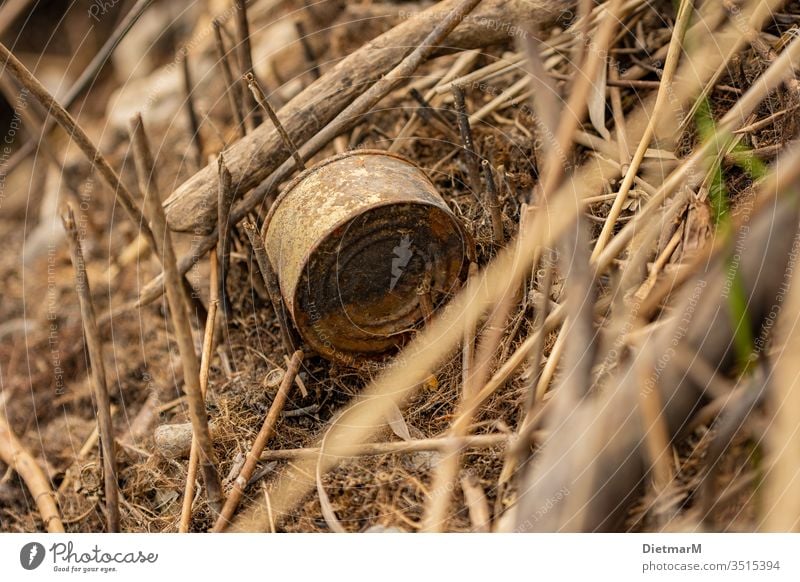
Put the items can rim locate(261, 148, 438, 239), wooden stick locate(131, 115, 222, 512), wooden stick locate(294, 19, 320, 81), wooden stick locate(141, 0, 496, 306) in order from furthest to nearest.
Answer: wooden stick locate(294, 19, 320, 81)
wooden stick locate(141, 0, 496, 306)
can rim locate(261, 148, 438, 239)
wooden stick locate(131, 115, 222, 512)

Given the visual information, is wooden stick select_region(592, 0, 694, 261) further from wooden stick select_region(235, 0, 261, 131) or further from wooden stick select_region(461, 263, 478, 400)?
wooden stick select_region(235, 0, 261, 131)

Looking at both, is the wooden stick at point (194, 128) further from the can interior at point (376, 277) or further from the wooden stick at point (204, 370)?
the can interior at point (376, 277)

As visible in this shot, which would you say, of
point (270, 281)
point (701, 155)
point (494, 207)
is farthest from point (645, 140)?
point (270, 281)

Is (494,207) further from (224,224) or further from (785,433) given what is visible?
(785,433)

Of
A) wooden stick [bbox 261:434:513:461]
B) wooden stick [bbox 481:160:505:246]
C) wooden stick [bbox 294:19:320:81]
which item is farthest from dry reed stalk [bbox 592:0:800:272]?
wooden stick [bbox 294:19:320:81]

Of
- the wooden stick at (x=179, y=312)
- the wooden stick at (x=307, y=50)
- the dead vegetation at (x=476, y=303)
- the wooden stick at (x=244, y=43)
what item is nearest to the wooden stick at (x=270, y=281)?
the dead vegetation at (x=476, y=303)
